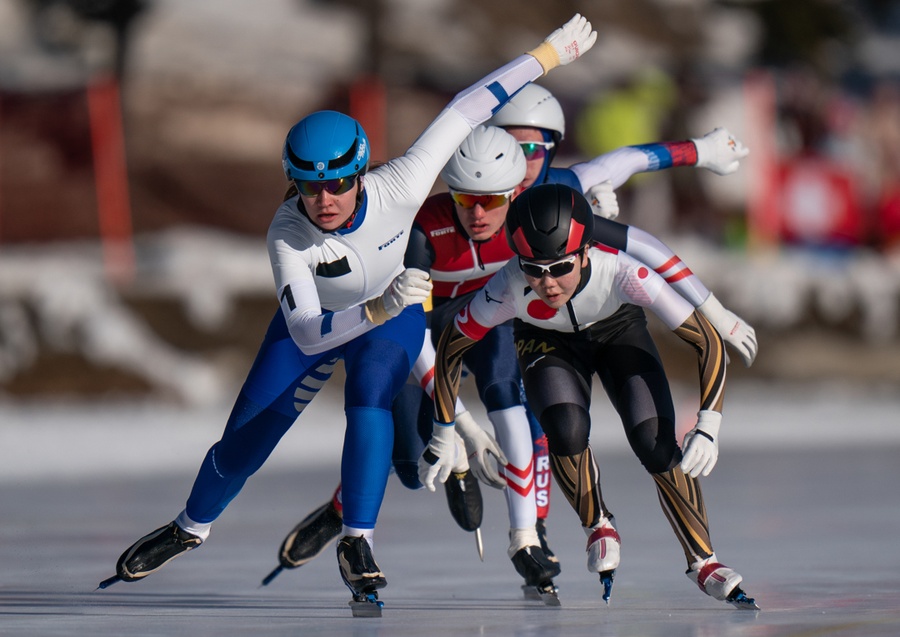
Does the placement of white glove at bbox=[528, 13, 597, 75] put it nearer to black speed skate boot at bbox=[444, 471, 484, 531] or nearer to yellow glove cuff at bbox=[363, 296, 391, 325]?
yellow glove cuff at bbox=[363, 296, 391, 325]

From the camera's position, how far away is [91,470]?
452 inches

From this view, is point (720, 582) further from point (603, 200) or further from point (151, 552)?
point (151, 552)

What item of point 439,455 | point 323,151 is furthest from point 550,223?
point 439,455

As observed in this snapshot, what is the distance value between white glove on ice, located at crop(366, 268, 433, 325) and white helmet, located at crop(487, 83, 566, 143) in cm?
193

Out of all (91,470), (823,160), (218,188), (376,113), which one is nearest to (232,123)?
(218,188)

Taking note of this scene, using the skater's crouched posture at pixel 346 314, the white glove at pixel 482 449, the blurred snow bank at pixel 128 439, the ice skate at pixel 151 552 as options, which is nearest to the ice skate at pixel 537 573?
the white glove at pixel 482 449

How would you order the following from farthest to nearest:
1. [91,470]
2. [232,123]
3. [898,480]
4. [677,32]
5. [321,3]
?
[677,32]
[321,3]
[232,123]
[91,470]
[898,480]

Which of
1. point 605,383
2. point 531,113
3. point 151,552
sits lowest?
point 151,552

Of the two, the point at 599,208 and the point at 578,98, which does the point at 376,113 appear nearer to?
the point at 578,98

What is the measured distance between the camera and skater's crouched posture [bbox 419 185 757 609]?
582 cm

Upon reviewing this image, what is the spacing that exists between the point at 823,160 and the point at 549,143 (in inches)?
459

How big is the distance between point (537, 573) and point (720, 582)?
774mm

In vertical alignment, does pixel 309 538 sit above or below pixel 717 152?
below

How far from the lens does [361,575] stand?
5734mm
